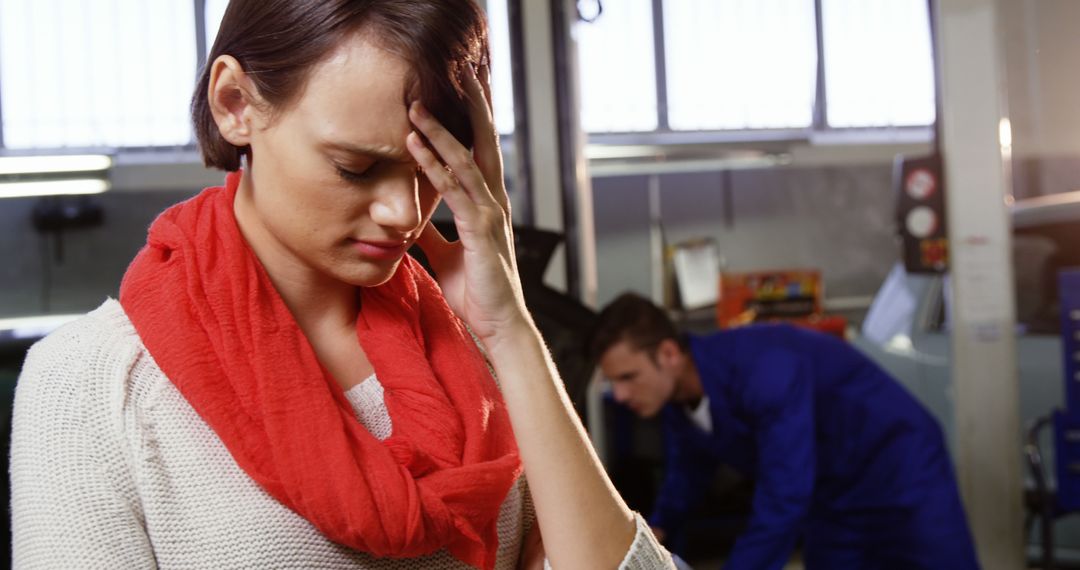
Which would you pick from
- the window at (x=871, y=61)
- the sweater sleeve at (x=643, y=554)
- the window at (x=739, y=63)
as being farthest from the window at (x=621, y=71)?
the sweater sleeve at (x=643, y=554)

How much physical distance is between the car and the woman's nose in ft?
10.8

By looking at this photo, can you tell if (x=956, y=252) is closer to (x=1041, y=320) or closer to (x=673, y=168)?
(x=1041, y=320)

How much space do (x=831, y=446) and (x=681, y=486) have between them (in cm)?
41

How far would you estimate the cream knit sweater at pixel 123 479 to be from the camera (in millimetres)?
792

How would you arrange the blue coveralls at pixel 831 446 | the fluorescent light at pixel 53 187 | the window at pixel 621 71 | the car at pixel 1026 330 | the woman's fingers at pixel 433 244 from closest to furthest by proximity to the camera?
the woman's fingers at pixel 433 244, the blue coveralls at pixel 831 446, the fluorescent light at pixel 53 187, the car at pixel 1026 330, the window at pixel 621 71

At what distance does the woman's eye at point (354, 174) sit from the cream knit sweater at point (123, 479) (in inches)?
7.7

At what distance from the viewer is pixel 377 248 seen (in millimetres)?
900

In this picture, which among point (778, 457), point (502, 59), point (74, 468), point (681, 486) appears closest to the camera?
point (74, 468)

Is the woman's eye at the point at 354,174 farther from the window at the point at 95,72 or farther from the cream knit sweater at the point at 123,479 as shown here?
the window at the point at 95,72

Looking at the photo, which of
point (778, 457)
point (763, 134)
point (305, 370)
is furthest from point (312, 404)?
point (763, 134)

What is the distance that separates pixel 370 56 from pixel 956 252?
2.97 m

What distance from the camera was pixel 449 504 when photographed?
888 millimetres

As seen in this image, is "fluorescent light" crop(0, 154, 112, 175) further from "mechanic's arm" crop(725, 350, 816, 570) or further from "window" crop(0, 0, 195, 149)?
"mechanic's arm" crop(725, 350, 816, 570)

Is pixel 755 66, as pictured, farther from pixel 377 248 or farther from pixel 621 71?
pixel 377 248
